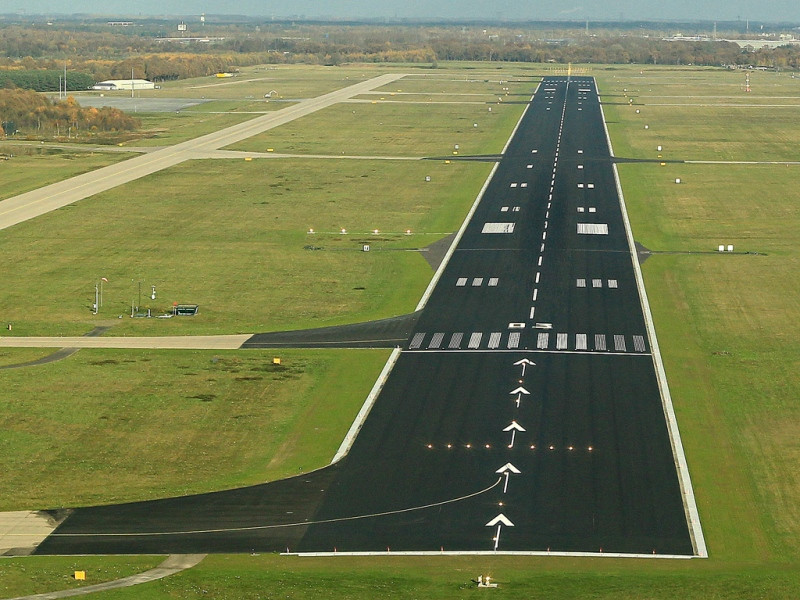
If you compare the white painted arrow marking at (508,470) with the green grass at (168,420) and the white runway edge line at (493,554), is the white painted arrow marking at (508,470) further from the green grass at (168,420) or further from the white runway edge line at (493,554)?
the green grass at (168,420)

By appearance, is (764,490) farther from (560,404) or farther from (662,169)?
(662,169)

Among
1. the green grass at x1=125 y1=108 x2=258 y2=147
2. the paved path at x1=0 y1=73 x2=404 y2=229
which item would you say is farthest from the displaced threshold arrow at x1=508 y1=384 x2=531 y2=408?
the green grass at x1=125 y1=108 x2=258 y2=147

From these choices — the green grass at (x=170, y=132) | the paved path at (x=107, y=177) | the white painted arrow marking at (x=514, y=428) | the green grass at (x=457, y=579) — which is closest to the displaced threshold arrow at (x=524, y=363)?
the white painted arrow marking at (x=514, y=428)

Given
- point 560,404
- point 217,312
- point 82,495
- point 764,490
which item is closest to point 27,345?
point 217,312

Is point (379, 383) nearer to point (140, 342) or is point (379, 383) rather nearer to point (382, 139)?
point (140, 342)

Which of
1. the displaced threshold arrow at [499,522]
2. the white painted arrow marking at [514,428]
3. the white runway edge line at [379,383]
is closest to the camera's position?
the displaced threshold arrow at [499,522]

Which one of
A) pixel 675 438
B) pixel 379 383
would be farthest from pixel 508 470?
pixel 379 383
